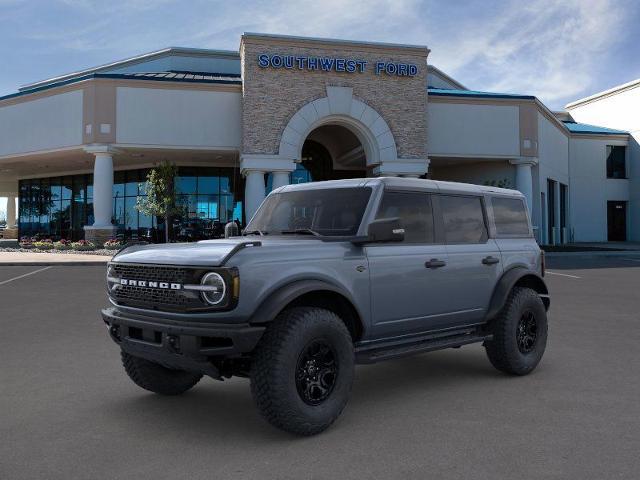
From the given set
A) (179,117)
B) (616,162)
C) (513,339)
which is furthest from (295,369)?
(616,162)

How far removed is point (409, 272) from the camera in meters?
5.02

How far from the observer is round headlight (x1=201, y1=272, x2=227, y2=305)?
13.1 ft

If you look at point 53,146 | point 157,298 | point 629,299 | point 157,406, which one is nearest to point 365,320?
point 157,298

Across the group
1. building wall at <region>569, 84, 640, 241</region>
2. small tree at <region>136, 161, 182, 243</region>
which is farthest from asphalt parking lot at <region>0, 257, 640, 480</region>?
building wall at <region>569, 84, 640, 241</region>

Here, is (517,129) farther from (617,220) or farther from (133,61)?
(133,61)

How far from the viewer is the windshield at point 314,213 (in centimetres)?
514

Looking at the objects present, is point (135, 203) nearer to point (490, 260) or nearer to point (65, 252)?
point (65, 252)

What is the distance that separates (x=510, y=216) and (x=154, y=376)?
13.5 ft

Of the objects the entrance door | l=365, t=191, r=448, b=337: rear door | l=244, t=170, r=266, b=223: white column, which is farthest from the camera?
the entrance door

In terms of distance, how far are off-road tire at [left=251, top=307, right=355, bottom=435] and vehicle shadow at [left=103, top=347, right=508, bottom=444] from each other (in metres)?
0.24

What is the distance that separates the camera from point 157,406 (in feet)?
16.2

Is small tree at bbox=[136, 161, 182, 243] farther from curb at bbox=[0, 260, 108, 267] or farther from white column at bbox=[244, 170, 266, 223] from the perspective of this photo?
curb at bbox=[0, 260, 108, 267]

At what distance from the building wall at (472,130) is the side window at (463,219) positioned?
25.7 m

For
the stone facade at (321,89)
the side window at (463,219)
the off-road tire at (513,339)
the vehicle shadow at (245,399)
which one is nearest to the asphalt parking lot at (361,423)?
the vehicle shadow at (245,399)
